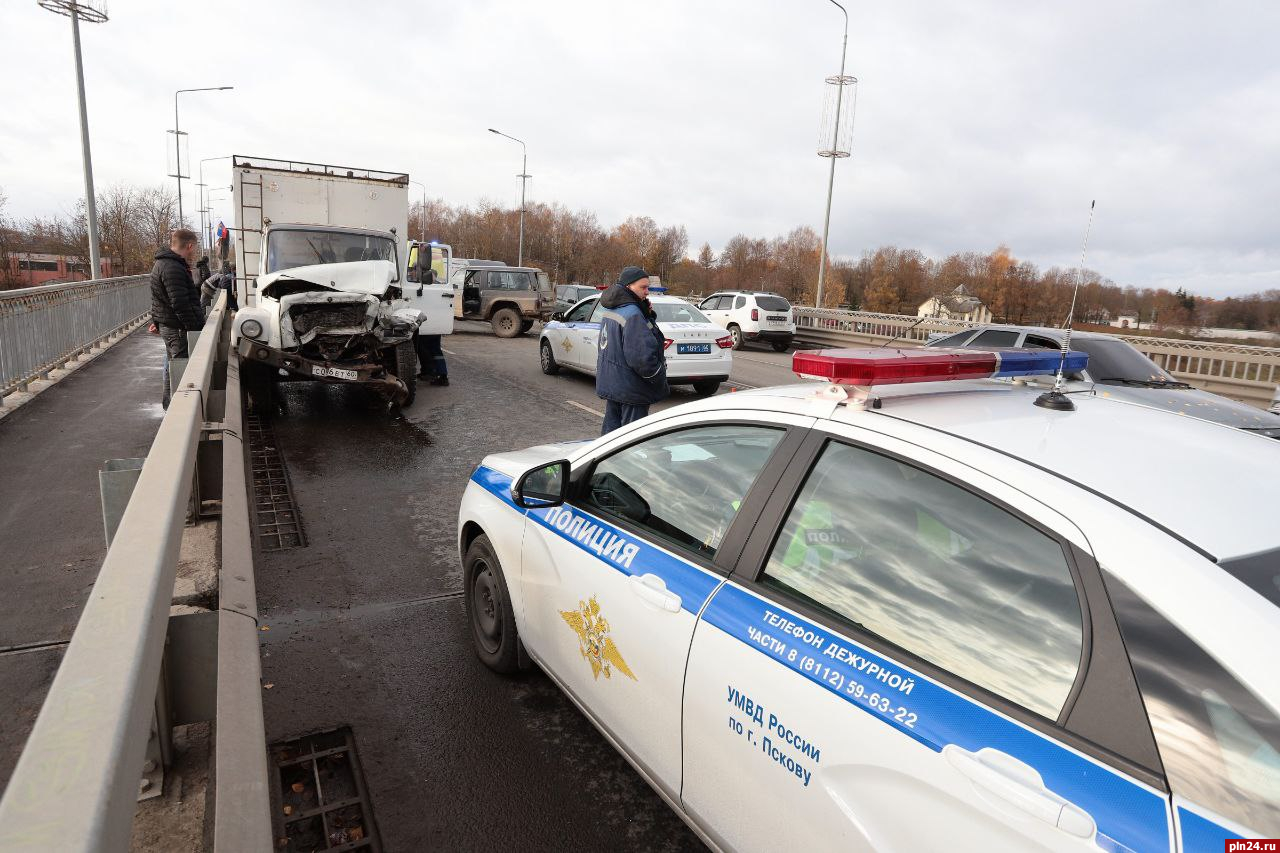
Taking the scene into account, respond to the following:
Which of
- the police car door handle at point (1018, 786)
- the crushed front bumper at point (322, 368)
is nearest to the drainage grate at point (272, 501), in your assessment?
the crushed front bumper at point (322, 368)

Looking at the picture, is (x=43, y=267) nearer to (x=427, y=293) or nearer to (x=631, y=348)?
(x=427, y=293)

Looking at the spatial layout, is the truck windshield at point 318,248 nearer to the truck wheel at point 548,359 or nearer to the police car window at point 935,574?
the truck wheel at point 548,359

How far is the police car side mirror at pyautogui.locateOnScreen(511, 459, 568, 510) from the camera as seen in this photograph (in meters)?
3.01

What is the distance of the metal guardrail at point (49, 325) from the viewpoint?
28.7 feet

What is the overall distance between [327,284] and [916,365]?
28.4 feet

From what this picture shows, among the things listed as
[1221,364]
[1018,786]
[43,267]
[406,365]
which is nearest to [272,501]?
[406,365]

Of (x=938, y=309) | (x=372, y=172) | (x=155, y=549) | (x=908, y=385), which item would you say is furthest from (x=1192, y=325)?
(x=938, y=309)

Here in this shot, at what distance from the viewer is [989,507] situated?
5.70ft

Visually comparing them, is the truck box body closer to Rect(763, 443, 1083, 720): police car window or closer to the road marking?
the road marking

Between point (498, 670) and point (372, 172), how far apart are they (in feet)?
36.1

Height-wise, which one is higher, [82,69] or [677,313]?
[82,69]

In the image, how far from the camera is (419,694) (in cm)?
349

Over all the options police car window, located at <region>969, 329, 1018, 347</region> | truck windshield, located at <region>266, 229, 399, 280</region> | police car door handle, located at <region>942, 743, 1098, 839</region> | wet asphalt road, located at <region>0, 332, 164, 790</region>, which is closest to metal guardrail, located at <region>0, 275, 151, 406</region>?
wet asphalt road, located at <region>0, 332, 164, 790</region>

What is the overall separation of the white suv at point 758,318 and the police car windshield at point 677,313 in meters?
9.32
